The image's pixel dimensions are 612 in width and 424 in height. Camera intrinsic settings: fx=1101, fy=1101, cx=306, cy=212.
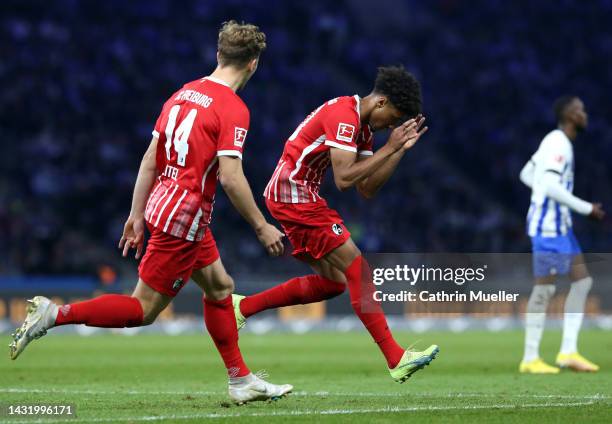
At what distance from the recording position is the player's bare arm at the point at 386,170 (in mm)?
6824

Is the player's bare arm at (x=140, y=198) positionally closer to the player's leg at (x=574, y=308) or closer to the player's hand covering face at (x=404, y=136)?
the player's hand covering face at (x=404, y=136)

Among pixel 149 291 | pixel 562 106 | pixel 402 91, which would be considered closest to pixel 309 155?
pixel 402 91

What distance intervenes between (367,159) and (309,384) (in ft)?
7.40

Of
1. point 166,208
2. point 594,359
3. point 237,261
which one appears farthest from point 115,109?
point 166,208

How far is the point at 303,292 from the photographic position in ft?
25.2

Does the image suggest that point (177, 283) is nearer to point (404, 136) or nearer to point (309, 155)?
point (309, 155)

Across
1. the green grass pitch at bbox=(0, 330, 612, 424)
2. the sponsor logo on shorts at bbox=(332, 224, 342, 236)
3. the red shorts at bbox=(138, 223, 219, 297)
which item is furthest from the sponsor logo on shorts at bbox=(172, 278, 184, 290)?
the sponsor logo on shorts at bbox=(332, 224, 342, 236)

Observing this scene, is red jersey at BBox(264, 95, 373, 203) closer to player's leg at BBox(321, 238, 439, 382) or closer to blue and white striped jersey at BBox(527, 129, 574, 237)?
player's leg at BBox(321, 238, 439, 382)

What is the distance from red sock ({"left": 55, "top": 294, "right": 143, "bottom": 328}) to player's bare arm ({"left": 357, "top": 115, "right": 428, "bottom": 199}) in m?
1.77

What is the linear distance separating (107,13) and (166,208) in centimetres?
1924

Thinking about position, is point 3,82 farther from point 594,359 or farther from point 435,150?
point 594,359

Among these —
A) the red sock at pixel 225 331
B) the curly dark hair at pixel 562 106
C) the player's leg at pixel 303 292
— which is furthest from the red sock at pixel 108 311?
the curly dark hair at pixel 562 106

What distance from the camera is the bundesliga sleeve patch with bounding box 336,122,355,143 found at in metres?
6.94

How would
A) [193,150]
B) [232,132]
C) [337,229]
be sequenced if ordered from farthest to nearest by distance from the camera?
[337,229]
[193,150]
[232,132]
